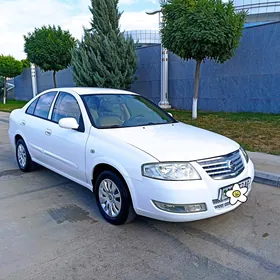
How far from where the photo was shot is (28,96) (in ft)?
81.7

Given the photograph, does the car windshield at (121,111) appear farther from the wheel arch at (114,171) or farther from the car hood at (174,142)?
the wheel arch at (114,171)

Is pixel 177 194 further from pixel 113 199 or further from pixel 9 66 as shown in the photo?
pixel 9 66

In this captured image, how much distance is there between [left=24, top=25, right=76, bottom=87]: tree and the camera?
15.7m

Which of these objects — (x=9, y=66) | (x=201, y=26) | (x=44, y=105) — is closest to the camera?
(x=44, y=105)

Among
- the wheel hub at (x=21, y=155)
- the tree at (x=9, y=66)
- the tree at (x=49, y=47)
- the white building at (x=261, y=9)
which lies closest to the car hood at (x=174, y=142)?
the wheel hub at (x=21, y=155)

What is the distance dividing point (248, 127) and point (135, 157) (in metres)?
6.32

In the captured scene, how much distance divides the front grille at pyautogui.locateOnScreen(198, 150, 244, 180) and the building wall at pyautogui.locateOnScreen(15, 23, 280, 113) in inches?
A: 305

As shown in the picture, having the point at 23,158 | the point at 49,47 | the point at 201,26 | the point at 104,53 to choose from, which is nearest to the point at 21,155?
the point at 23,158

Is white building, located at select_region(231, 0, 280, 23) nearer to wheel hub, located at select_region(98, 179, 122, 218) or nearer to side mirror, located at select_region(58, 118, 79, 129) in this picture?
side mirror, located at select_region(58, 118, 79, 129)

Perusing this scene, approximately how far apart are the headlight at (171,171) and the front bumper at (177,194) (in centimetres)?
4

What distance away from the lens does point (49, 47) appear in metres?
15.7

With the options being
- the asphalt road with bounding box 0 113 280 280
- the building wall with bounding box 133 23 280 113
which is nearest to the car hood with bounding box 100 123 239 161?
the asphalt road with bounding box 0 113 280 280

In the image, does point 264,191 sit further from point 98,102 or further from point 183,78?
point 183,78

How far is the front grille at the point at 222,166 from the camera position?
2930mm
